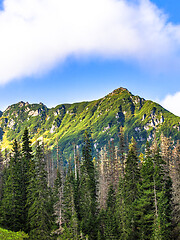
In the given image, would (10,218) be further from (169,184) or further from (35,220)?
(169,184)

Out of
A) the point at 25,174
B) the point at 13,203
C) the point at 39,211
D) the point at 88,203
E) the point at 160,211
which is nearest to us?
the point at 160,211

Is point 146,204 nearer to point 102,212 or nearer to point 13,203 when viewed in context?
point 102,212

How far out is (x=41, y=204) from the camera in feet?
114

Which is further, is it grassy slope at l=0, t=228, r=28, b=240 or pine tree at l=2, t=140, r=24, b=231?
pine tree at l=2, t=140, r=24, b=231

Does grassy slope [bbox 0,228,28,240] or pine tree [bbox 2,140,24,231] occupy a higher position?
pine tree [bbox 2,140,24,231]

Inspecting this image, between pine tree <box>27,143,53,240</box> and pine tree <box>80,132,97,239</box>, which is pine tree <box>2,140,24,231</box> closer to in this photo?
pine tree <box>27,143,53,240</box>

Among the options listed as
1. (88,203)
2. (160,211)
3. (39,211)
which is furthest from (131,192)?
(39,211)

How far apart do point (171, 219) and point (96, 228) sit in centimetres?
1376

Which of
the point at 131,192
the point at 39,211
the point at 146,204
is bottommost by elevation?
the point at 39,211

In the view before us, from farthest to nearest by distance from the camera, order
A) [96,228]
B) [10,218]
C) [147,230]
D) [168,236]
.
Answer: [96,228] < [10,218] < [147,230] < [168,236]

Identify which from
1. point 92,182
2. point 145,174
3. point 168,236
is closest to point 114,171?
point 92,182

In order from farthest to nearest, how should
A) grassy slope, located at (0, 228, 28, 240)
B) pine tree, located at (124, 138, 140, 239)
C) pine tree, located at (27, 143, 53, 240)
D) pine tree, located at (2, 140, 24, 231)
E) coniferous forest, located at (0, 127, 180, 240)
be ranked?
pine tree, located at (2, 140, 24, 231), pine tree, located at (124, 138, 140, 239), pine tree, located at (27, 143, 53, 240), coniferous forest, located at (0, 127, 180, 240), grassy slope, located at (0, 228, 28, 240)

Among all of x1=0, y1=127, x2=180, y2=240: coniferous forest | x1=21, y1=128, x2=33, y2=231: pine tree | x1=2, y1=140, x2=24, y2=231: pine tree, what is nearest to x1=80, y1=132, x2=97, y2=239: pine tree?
x1=0, y1=127, x2=180, y2=240: coniferous forest

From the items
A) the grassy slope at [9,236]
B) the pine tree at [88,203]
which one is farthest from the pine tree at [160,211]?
the grassy slope at [9,236]
